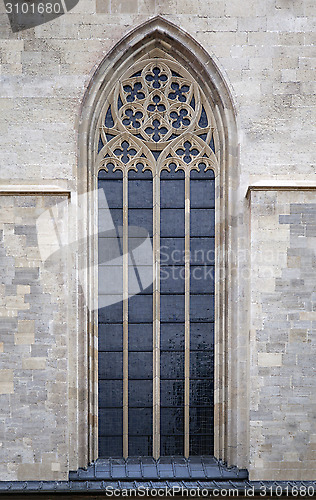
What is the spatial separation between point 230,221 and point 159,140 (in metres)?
1.65

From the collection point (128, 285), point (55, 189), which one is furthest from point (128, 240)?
point (55, 189)

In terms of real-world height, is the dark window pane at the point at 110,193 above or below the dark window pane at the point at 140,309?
above

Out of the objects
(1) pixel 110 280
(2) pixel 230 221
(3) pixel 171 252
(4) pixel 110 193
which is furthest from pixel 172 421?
(4) pixel 110 193

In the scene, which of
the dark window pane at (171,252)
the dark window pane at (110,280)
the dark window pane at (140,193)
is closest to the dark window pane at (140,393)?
the dark window pane at (110,280)

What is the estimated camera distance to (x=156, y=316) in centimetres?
971

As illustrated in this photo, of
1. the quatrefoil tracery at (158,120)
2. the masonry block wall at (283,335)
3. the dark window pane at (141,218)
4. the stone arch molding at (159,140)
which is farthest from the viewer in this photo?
the quatrefoil tracery at (158,120)

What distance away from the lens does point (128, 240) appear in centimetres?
977

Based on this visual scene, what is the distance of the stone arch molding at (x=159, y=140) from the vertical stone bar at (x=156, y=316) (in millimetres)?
565

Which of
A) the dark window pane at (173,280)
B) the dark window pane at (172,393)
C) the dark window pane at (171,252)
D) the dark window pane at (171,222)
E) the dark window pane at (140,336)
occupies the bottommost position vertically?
the dark window pane at (172,393)

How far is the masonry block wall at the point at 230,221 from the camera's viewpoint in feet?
29.3

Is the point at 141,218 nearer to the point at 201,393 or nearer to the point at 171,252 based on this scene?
the point at 171,252

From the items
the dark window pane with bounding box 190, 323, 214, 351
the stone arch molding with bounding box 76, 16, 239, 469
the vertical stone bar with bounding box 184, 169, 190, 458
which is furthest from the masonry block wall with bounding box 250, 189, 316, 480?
the vertical stone bar with bounding box 184, 169, 190, 458

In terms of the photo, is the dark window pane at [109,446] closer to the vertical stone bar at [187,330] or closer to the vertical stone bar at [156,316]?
the vertical stone bar at [156,316]

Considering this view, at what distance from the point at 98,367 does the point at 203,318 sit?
1.70 metres
